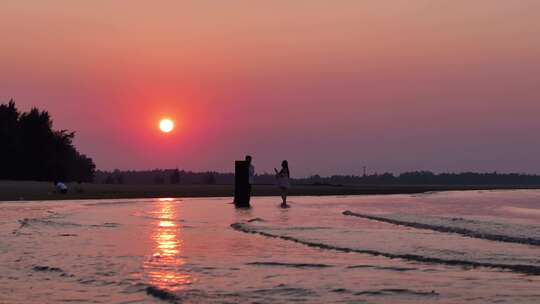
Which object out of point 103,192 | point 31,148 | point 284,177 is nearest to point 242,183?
Answer: point 284,177

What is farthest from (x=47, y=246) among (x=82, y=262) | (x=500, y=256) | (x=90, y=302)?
(x=500, y=256)

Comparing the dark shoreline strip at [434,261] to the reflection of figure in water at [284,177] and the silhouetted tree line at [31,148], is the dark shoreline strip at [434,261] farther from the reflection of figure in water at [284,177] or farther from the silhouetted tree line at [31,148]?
the silhouetted tree line at [31,148]

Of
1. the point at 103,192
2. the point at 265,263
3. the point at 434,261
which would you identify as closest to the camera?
the point at 265,263

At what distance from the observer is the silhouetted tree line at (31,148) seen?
64250 millimetres

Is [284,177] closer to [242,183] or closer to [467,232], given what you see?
[242,183]

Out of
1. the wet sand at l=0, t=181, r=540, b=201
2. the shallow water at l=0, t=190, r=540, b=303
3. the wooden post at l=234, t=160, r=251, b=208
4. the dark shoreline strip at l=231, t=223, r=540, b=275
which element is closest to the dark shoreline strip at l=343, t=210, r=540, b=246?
the shallow water at l=0, t=190, r=540, b=303

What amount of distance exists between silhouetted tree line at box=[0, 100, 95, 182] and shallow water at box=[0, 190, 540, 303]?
4782 centimetres

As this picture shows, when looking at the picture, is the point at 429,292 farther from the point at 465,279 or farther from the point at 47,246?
the point at 47,246

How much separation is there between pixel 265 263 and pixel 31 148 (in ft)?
193

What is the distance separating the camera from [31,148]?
218 feet

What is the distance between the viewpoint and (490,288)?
350 inches

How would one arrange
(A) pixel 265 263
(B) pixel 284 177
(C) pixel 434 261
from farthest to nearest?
(B) pixel 284 177 → (C) pixel 434 261 → (A) pixel 265 263

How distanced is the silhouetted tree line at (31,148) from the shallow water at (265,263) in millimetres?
47818

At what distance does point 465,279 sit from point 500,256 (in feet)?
9.50
